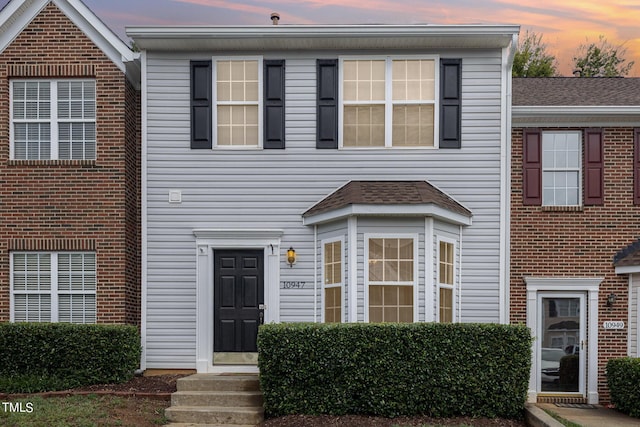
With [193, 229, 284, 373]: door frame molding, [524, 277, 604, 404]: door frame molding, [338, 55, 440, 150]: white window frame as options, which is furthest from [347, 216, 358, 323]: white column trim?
[524, 277, 604, 404]: door frame molding

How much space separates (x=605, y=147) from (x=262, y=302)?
21.8ft

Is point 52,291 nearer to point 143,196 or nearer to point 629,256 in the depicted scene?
point 143,196

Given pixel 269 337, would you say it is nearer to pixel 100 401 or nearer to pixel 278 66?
pixel 100 401

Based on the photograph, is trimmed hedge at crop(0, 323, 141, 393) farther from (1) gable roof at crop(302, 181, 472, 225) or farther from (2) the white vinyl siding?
(1) gable roof at crop(302, 181, 472, 225)

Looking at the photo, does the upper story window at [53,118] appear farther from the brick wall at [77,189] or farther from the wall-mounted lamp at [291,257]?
the wall-mounted lamp at [291,257]

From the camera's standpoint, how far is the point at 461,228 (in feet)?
40.4

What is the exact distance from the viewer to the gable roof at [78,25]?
12.3 m

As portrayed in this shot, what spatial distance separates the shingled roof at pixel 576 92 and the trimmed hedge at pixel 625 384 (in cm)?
455

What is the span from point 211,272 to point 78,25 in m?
4.83

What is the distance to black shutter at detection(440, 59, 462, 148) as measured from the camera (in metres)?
12.4

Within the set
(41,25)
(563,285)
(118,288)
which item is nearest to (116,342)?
(118,288)

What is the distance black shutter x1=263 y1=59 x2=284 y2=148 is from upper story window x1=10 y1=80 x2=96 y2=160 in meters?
2.96

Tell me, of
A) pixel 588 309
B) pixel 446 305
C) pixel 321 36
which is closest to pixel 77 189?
pixel 321 36

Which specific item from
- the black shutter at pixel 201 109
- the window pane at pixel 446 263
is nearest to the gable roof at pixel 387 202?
the window pane at pixel 446 263
